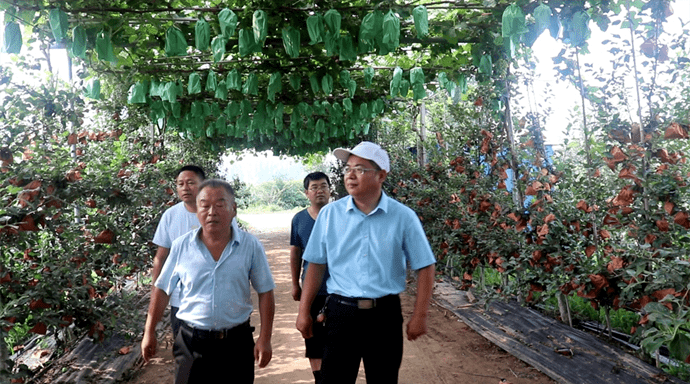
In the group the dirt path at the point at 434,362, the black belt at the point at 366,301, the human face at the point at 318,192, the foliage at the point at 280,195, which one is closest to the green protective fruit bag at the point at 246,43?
the human face at the point at 318,192

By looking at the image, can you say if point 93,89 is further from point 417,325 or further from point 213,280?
point 417,325

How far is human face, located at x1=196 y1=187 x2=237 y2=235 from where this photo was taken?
226 cm

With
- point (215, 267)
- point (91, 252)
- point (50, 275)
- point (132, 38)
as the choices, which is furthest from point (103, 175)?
point (215, 267)

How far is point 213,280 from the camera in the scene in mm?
2271

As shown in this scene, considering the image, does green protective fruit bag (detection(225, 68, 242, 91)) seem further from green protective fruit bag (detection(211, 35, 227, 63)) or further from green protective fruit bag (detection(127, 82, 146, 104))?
green protective fruit bag (detection(127, 82, 146, 104))

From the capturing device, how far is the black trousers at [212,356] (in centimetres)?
224

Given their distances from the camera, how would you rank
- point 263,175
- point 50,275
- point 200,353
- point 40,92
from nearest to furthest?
point 200,353 → point 50,275 → point 40,92 → point 263,175

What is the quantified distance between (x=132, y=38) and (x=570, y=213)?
4084 millimetres

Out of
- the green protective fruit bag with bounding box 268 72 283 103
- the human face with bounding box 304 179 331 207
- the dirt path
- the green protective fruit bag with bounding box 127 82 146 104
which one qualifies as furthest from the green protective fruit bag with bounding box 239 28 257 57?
the dirt path

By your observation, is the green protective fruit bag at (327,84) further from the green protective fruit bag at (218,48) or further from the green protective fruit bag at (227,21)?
the green protective fruit bag at (227,21)

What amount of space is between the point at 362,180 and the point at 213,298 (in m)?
0.90

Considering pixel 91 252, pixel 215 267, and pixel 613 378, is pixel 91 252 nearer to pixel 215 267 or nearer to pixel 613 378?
pixel 215 267

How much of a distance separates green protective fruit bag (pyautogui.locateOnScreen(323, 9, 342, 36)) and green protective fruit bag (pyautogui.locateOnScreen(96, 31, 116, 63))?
1.67 metres

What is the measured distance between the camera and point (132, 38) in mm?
4445
